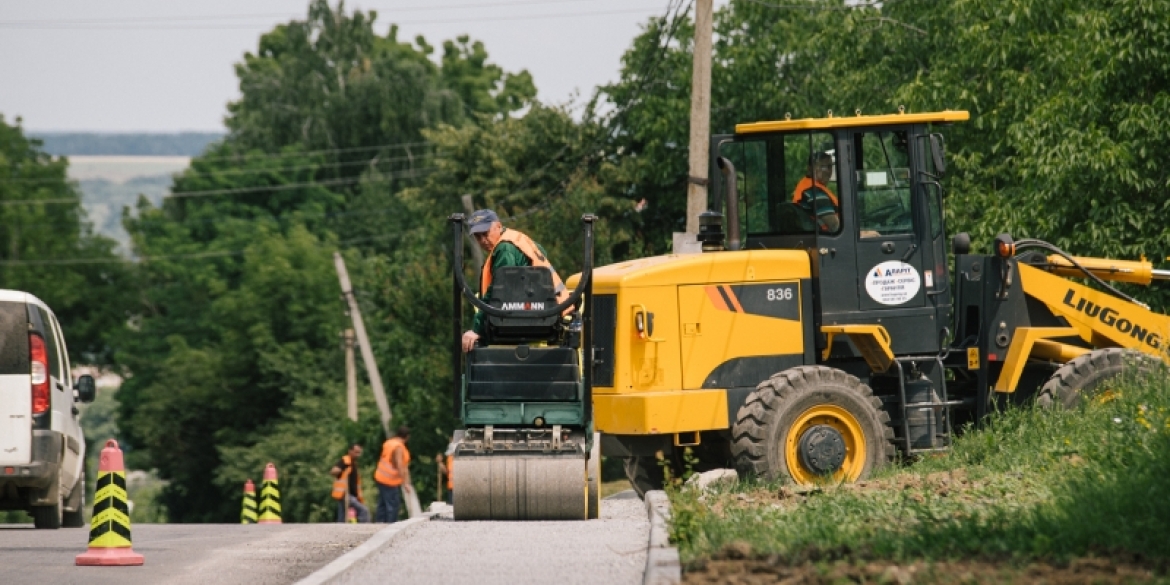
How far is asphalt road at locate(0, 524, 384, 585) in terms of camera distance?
11938mm

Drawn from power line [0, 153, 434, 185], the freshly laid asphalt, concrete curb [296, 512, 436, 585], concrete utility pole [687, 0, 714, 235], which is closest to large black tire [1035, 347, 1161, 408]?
the freshly laid asphalt

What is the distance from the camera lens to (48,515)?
60.5ft

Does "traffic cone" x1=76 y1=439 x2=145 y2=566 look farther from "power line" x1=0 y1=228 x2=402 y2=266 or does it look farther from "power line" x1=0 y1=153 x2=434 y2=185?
"power line" x1=0 y1=153 x2=434 y2=185

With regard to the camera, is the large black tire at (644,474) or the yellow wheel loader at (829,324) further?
the large black tire at (644,474)

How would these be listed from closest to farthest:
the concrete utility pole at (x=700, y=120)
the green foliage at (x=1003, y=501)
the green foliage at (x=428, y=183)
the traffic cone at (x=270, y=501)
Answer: the green foliage at (x=1003, y=501), the concrete utility pole at (x=700, y=120), the green foliage at (x=428, y=183), the traffic cone at (x=270, y=501)

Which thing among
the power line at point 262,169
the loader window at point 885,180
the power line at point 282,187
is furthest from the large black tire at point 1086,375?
the power line at point 282,187

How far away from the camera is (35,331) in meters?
17.3

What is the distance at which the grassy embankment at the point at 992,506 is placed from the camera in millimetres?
9531

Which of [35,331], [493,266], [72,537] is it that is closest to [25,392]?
[35,331]

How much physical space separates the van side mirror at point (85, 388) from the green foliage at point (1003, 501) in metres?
7.70

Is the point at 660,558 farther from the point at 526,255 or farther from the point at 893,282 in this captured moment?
the point at 893,282

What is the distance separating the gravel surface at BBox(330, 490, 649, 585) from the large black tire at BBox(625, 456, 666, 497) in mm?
2529

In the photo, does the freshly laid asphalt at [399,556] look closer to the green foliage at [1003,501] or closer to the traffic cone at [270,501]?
the green foliage at [1003,501]

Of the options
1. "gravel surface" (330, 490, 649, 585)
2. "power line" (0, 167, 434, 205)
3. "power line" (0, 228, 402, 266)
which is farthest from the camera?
"power line" (0, 167, 434, 205)
